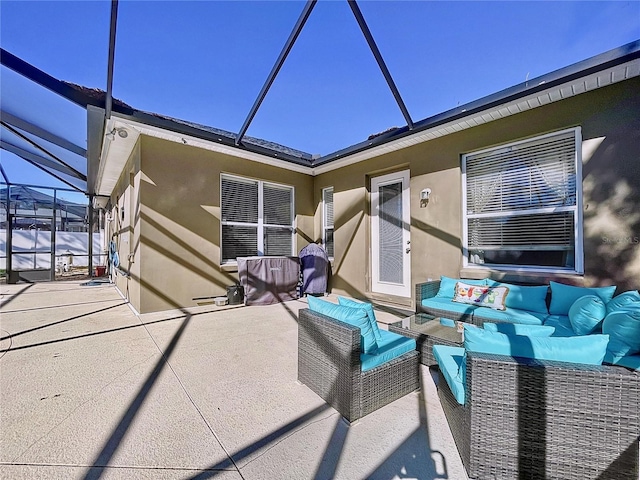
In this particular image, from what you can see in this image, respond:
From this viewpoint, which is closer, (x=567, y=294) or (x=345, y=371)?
(x=345, y=371)

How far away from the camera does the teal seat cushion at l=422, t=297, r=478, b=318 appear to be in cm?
374

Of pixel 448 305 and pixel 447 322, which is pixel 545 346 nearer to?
pixel 447 322

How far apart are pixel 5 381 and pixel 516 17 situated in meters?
7.37

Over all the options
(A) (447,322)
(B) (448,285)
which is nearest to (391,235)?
(B) (448,285)

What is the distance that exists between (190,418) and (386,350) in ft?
5.14

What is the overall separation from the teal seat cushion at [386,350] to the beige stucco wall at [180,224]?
166 inches

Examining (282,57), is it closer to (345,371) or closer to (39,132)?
(345,371)

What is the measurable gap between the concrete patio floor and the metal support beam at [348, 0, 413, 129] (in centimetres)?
392

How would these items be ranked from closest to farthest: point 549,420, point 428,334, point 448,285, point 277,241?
point 549,420 < point 428,334 < point 448,285 < point 277,241

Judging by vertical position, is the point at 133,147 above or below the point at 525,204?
above

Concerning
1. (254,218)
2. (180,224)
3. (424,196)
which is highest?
(424,196)

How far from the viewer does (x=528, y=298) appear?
365cm

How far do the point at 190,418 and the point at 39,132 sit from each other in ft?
26.5

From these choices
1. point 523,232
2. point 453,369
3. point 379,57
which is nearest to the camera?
point 453,369
